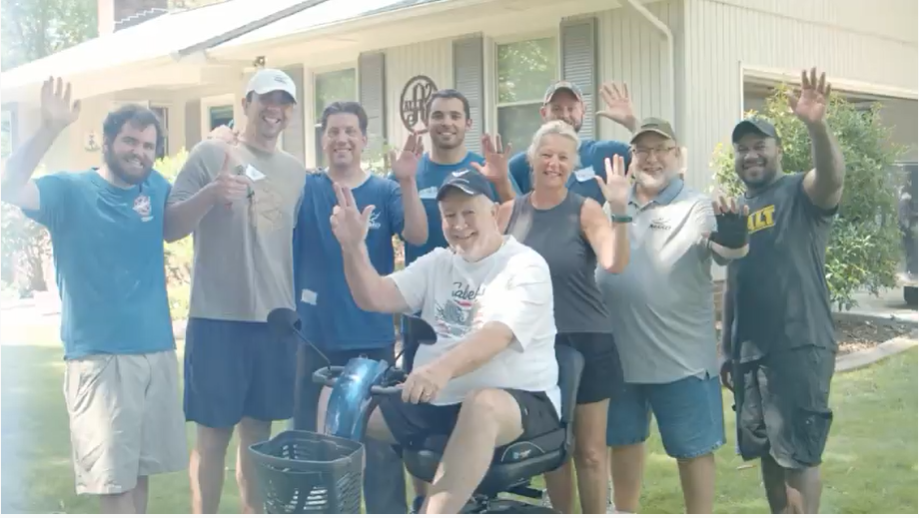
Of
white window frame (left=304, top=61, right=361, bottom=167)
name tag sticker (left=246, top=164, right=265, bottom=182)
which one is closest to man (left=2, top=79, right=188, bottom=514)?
name tag sticker (left=246, top=164, right=265, bottom=182)

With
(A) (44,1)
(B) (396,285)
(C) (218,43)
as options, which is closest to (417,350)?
(B) (396,285)

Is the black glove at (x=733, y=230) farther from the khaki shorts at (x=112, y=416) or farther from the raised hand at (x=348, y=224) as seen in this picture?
the khaki shorts at (x=112, y=416)

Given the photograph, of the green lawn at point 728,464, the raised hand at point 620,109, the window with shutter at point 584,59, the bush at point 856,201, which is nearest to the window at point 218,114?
the window with shutter at point 584,59

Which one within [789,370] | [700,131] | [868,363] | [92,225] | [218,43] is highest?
[218,43]

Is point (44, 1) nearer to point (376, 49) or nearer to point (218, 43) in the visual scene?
point (218, 43)

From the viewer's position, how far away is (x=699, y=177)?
856cm

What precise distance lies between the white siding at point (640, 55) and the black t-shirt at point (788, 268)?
4.96m

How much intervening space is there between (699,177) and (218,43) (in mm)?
5248

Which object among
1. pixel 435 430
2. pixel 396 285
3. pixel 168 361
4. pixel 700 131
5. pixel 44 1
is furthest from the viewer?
pixel 700 131

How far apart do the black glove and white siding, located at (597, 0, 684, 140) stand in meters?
5.22

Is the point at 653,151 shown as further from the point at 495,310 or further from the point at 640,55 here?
the point at 640,55

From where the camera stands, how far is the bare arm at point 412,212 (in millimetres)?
3598

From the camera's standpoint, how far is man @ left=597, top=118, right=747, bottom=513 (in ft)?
11.4

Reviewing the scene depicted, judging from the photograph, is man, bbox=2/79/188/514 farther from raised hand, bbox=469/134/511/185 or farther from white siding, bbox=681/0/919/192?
white siding, bbox=681/0/919/192
